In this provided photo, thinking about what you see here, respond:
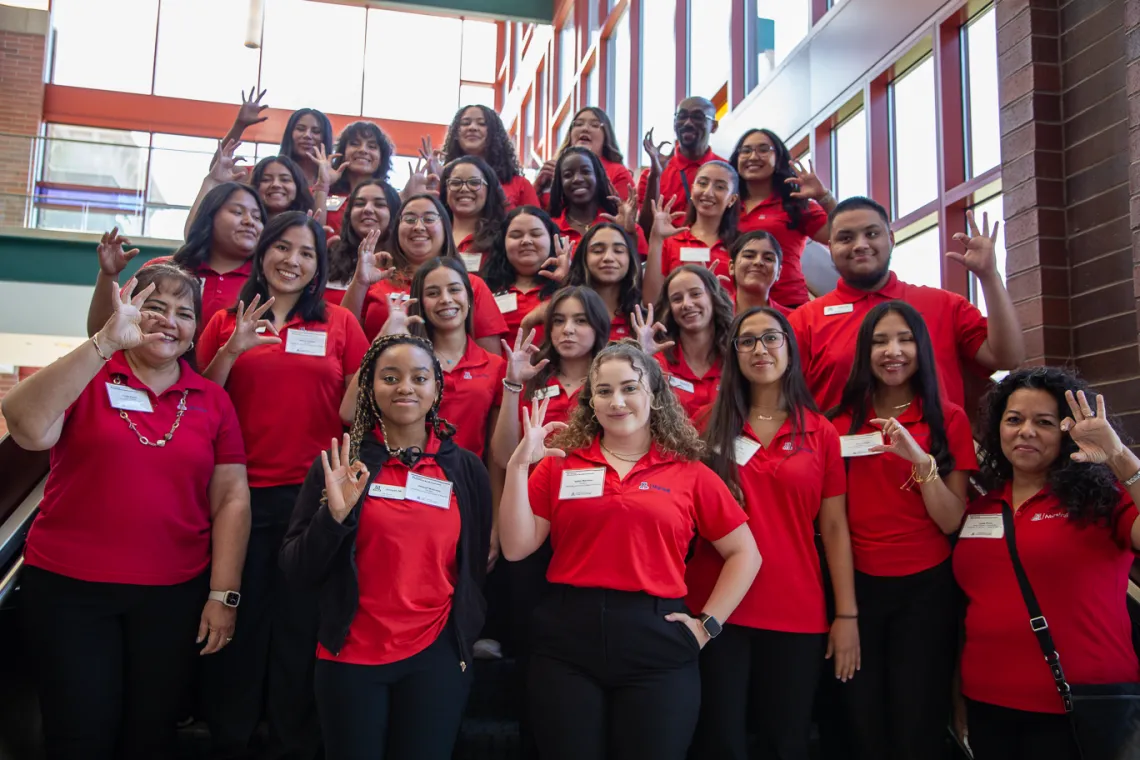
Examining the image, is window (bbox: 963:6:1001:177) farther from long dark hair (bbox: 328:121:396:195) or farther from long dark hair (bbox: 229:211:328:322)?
long dark hair (bbox: 229:211:328:322)

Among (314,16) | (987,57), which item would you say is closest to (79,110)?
(314,16)

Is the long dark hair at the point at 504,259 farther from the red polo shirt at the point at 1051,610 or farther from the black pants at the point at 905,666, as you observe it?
the red polo shirt at the point at 1051,610

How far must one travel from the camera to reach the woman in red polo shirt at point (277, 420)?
9.26ft

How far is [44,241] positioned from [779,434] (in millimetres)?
7098

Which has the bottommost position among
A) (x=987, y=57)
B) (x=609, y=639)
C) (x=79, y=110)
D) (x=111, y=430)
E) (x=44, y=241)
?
(x=609, y=639)

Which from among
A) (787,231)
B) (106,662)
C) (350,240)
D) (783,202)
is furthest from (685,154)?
(106,662)

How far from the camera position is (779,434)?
2.96 m

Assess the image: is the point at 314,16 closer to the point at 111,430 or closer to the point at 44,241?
the point at 44,241

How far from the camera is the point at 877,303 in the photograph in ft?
11.6

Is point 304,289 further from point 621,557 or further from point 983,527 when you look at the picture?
point 983,527

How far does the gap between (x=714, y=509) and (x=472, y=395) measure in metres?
1.06

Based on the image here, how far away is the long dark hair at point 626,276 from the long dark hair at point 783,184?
104 centimetres

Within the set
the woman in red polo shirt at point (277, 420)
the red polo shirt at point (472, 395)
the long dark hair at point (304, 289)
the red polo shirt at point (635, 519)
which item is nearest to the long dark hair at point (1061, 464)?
the red polo shirt at point (635, 519)

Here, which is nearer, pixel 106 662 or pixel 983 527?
pixel 106 662
